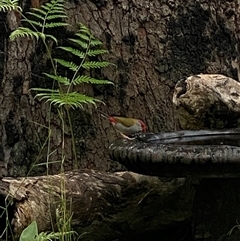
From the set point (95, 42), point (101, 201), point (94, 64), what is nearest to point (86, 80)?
point (94, 64)

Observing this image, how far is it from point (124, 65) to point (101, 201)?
0.72 metres

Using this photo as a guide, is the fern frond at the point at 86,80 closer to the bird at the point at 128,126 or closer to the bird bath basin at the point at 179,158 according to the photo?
the bird at the point at 128,126

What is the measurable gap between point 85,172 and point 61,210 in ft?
1.17

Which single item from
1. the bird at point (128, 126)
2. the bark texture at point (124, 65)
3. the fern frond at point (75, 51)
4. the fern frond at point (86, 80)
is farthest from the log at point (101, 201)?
the fern frond at point (75, 51)

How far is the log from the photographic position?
8.66 feet

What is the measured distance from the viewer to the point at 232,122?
3074 mm

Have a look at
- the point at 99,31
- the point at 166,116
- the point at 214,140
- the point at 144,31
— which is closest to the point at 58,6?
the point at 99,31

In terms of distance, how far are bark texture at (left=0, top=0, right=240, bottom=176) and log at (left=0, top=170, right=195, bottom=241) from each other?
29 centimetres

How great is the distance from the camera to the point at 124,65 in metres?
3.38

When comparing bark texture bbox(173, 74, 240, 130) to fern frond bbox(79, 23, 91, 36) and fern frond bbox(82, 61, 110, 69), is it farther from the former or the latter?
fern frond bbox(79, 23, 91, 36)

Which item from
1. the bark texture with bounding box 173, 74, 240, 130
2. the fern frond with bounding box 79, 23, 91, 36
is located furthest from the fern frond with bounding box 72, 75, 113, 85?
the bark texture with bounding box 173, 74, 240, 130

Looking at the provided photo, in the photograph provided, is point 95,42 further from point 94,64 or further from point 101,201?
point 101,201

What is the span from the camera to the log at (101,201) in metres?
2.64

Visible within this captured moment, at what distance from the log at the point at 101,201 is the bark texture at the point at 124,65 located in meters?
0.29
